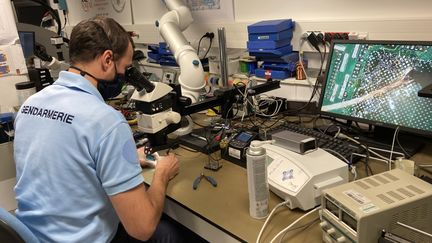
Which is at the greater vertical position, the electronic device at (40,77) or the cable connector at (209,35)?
the cable connector at (209,35)

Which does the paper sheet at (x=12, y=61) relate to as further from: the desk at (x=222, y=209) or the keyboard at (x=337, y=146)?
the keyboard at (x=337, y=146)

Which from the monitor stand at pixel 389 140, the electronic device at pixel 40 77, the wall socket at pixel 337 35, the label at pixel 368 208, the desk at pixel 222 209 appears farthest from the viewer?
the electronic device at pixel 40 77

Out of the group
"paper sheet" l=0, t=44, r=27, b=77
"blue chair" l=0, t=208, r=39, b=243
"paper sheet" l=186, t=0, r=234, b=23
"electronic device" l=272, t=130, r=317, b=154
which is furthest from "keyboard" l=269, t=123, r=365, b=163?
"paper sheet" l=0, t=44, r=27, b=77

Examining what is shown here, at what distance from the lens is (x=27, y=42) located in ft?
9.51

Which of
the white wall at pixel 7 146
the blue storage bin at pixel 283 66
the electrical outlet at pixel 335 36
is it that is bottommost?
the white wall at pixel 7 146

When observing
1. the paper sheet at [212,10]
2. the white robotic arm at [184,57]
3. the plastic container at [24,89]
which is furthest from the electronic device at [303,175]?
the plastic container at [24,89]

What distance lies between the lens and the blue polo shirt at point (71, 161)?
1.06 meters

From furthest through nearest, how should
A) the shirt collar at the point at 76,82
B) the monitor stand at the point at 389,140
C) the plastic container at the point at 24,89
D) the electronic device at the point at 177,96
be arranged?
the plastic container at the point at 24,89 → the electronic device at the point at 177,96 → the monitor stand at the point at 389,140 → the shirt collar at the point at 76,82

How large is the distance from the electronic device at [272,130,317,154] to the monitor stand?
1.28 ft

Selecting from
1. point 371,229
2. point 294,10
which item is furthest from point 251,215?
point 294,10

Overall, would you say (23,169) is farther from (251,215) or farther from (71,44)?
(251,215)

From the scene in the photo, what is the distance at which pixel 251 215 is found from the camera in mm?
1088

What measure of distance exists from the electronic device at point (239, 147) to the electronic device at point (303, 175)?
0.22 meters

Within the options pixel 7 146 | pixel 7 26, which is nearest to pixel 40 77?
pixel 7 26
